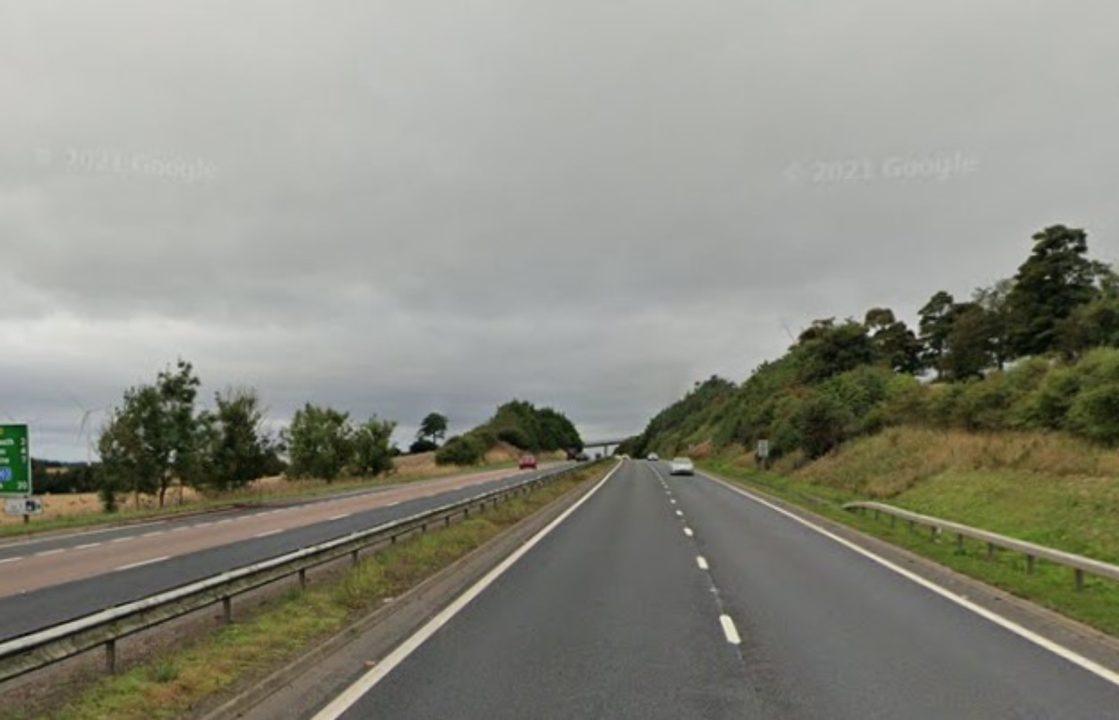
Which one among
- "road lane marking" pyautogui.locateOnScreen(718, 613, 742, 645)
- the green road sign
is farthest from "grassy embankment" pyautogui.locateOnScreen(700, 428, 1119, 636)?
the green road sign

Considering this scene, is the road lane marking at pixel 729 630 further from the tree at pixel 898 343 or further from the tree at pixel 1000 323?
the tree at pixel 898 343

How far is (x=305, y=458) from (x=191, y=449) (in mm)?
31538

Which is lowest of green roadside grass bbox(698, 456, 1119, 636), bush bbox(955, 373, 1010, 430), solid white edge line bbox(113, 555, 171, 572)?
green roadside grass bbox(698, 456, 1119, 636)

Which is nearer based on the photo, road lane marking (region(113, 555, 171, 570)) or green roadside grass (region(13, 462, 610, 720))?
green roadside grass (region(13, 462, 610, 720))

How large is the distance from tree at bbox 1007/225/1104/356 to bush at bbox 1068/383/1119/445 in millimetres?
36690

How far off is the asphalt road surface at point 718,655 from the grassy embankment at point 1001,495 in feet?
6.65

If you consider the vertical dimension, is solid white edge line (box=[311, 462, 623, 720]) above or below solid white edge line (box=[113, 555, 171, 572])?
below

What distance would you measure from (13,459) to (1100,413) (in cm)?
3890

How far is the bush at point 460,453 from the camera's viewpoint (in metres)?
123

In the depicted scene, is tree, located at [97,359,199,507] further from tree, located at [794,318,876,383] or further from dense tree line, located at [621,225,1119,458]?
tree, located at [794,318,876,383]

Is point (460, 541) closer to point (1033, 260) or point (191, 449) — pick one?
point (191, 449)

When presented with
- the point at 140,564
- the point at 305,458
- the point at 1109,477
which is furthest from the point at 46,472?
the point at 1109,477

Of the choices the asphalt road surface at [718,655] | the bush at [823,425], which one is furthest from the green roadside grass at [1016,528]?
the bush at [823,425]

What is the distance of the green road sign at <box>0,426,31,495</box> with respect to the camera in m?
34.4
